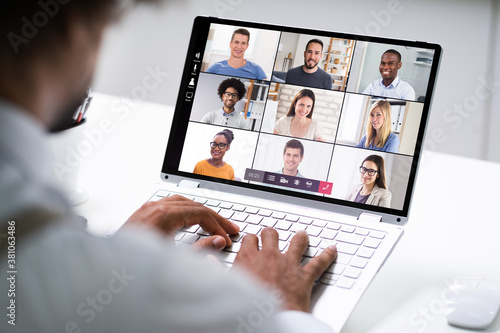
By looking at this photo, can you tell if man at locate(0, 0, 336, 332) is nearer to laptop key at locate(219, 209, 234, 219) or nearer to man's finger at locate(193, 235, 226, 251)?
man's finger at locate(193, 235, 226, 251)

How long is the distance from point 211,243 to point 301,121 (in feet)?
0.94

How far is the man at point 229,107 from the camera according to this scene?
1.00 m

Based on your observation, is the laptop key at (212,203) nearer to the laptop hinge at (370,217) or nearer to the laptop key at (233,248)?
the laptop key at (233,248)

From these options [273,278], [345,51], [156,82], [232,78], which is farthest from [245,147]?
[156,82]

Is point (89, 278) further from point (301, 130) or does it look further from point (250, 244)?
point (301, 130)

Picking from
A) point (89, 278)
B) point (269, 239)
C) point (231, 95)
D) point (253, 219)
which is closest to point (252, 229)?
point (253, 219)

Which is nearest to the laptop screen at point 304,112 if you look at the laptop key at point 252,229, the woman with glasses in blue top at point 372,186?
the woman with glasses in blue top at point 372,186

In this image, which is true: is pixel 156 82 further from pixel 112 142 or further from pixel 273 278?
pixel 273 278

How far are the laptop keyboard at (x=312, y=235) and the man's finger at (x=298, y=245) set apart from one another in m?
0.02

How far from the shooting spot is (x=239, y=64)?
39.8 inches

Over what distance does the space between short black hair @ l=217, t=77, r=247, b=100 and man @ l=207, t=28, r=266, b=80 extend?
0.04 ft

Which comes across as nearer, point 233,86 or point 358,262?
point 358,262

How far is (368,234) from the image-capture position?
867 millimetres

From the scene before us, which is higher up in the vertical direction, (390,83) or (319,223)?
(390,83)
